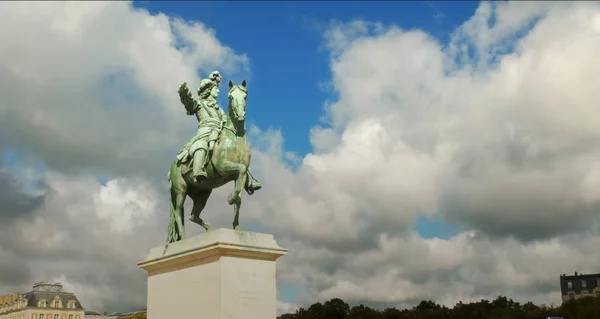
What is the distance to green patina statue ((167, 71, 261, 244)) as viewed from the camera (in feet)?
59.0

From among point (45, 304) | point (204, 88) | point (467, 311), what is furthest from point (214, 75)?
point (45, 304)

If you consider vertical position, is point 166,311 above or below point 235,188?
below

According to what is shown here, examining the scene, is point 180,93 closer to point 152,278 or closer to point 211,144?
point 211,144

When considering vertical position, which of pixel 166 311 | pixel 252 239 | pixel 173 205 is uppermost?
pixel 173 205

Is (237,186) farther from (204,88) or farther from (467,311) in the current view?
(467,311)

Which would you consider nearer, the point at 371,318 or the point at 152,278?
the point at 152,278

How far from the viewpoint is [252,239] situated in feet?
57.5

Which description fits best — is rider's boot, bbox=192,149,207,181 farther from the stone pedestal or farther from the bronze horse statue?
the stone pedestal

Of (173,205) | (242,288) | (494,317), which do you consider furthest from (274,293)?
(494,317)

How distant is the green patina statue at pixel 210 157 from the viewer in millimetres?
17984

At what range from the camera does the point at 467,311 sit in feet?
317

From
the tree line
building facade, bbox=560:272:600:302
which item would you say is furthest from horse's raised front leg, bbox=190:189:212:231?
building facade, bbox=560:272:600:302

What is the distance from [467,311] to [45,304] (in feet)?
327

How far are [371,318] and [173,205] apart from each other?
299ft
